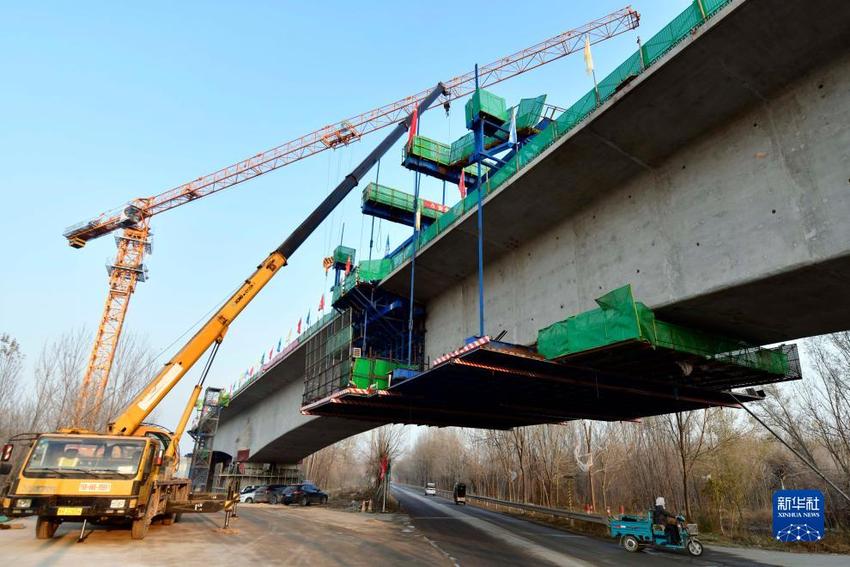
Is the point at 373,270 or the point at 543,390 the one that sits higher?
the point at 373,270

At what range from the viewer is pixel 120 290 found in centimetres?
4838

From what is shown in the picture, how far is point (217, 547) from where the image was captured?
13.1 m

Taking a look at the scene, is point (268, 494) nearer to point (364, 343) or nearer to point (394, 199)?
point (364, 343)

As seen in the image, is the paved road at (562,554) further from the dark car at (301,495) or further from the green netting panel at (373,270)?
the dark car at (301,495)

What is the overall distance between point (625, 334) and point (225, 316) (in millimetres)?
17311

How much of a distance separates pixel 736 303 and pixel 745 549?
471 inches

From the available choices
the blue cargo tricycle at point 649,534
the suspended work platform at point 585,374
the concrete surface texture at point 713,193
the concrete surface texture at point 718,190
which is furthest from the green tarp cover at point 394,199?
the blue cargo tricycle at point 649,534

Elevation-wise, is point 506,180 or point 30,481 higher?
point 506,180

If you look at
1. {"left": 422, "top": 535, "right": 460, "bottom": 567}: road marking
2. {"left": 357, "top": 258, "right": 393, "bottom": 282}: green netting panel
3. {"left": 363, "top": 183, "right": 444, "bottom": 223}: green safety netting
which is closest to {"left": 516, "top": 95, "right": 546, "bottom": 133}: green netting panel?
{"left": 363, "top": 183, "right": 444, "bottom": 223}: green safety netting

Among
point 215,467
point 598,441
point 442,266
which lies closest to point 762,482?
point 598,441

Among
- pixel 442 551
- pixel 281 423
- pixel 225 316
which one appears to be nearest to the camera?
pixel 442 551

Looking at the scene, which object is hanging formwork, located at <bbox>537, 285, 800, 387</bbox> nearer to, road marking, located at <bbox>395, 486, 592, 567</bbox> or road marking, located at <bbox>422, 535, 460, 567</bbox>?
road marking, located at <bbox>395, 486, 592, 567</bbox>

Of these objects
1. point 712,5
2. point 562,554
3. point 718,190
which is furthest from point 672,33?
point 562,554

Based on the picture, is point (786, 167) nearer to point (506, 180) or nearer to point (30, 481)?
point (506, 180)
